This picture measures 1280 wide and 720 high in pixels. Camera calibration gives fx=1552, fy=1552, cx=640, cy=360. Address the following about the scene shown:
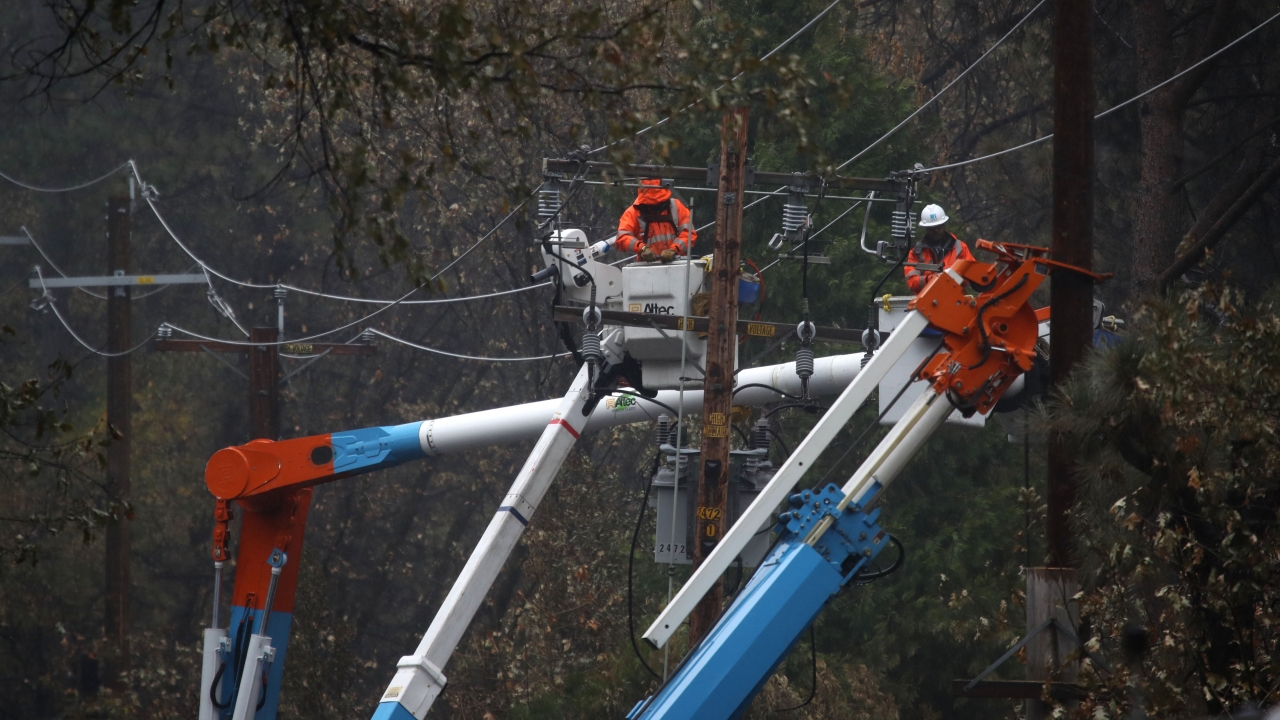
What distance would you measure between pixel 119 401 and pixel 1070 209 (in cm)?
1739

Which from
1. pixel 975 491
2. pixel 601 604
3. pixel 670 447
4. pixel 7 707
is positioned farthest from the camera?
pixel 7 707

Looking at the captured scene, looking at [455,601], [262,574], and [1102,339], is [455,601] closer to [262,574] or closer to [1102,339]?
[262,574]

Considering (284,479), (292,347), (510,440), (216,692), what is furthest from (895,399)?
(292,347)

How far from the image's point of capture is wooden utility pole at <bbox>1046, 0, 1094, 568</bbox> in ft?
31.2

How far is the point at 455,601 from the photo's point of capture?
12.0m

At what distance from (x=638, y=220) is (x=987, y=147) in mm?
12217

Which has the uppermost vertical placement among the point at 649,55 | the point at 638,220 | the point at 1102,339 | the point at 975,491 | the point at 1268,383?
the point at 975,491

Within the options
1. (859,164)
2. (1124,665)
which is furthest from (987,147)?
(1124,665)

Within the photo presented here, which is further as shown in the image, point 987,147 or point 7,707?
point 7,707

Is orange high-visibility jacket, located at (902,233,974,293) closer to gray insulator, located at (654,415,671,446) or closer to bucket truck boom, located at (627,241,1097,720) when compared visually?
bucket truck boom, located at (627,241,1097,720)

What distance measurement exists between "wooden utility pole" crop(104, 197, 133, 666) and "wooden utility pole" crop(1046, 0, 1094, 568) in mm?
16338

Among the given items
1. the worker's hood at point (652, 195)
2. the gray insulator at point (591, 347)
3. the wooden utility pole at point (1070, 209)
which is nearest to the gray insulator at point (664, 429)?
the gray insulator at point (591, 347)

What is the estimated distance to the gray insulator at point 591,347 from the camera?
41.4 feet

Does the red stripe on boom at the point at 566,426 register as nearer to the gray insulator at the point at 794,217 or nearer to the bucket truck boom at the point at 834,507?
the gray insulator at the point at 794,217
